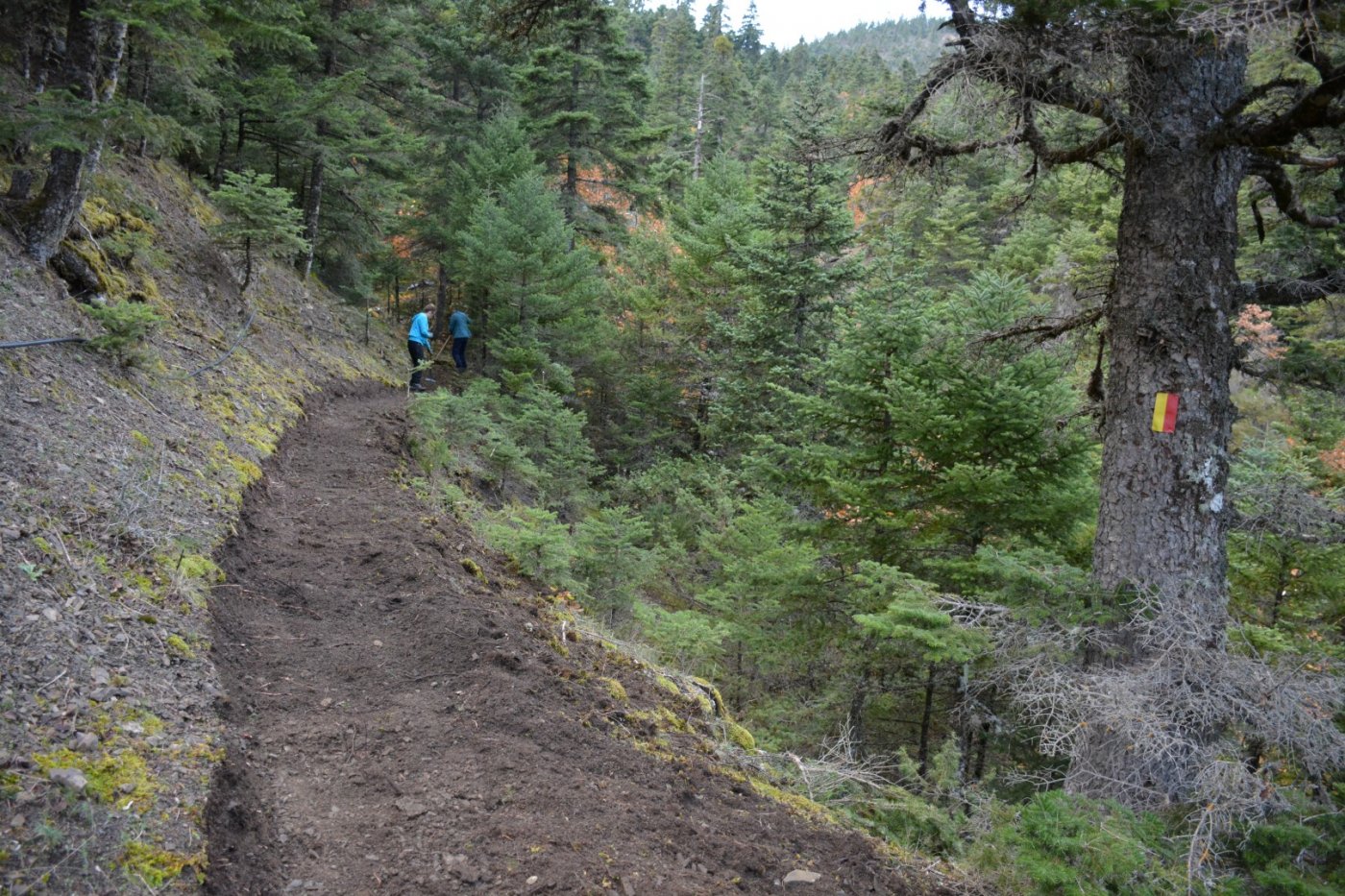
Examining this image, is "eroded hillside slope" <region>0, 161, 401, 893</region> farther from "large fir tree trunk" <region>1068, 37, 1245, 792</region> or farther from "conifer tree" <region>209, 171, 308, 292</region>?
"large fir tree trunk" <region>1068, 37, 1245, 792</region>

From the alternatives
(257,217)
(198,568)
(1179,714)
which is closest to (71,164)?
(257,217)

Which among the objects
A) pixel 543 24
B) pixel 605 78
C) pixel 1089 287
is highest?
pixel 605 78

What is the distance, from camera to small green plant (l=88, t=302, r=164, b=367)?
21.3ft

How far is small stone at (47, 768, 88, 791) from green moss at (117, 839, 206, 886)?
0.31m

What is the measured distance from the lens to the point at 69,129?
6539 mm

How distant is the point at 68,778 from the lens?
Result: 9.27 ft

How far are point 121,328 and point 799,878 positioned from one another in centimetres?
695

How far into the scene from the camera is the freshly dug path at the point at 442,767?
3189 mm

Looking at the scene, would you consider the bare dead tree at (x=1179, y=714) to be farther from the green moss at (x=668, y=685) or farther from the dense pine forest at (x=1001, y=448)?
the green moss at (x=668, y=685)

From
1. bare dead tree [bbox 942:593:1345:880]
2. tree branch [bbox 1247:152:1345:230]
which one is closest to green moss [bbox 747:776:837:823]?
bare dead tree [bbox 942:593:1345:880]

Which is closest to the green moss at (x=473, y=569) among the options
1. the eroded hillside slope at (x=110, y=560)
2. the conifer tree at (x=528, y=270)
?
the eroded hillside slope at (x=110, y=560)

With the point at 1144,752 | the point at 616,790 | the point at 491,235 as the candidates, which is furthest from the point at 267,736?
the point at 491,235

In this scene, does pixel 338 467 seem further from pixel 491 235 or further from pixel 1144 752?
pixel 491 235

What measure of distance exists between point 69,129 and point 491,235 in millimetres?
11099
